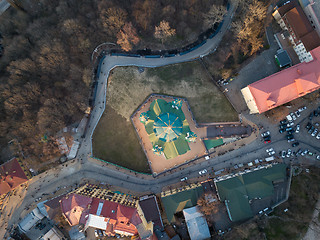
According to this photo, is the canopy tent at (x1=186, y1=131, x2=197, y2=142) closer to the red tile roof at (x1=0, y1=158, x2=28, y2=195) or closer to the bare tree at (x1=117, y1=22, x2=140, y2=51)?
the bare tree at (x1=117, y1=22, x2=140, y2=51)

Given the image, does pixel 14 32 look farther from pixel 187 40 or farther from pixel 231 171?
pixel 231 171

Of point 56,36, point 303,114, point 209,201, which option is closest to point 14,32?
point 56,36

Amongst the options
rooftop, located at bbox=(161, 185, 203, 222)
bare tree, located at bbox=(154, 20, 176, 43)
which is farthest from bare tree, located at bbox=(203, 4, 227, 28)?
rooftop, located at bbox=(161, 185, 203, 222)

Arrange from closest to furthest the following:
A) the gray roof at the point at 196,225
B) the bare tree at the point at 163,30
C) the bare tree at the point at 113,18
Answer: the bare tree at the point at 163,30 < the bare tree at the point at 113,18 < the gray roof at the point at 196,225

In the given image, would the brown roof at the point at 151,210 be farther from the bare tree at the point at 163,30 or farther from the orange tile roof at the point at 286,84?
the bare tree at the point at 163,30

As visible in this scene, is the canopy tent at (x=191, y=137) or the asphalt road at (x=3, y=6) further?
the asphalt road at (x=3, y=6)

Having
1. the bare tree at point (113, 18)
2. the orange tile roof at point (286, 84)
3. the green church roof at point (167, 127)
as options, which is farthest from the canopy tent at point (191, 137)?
the bare tree at point (113, 18)
